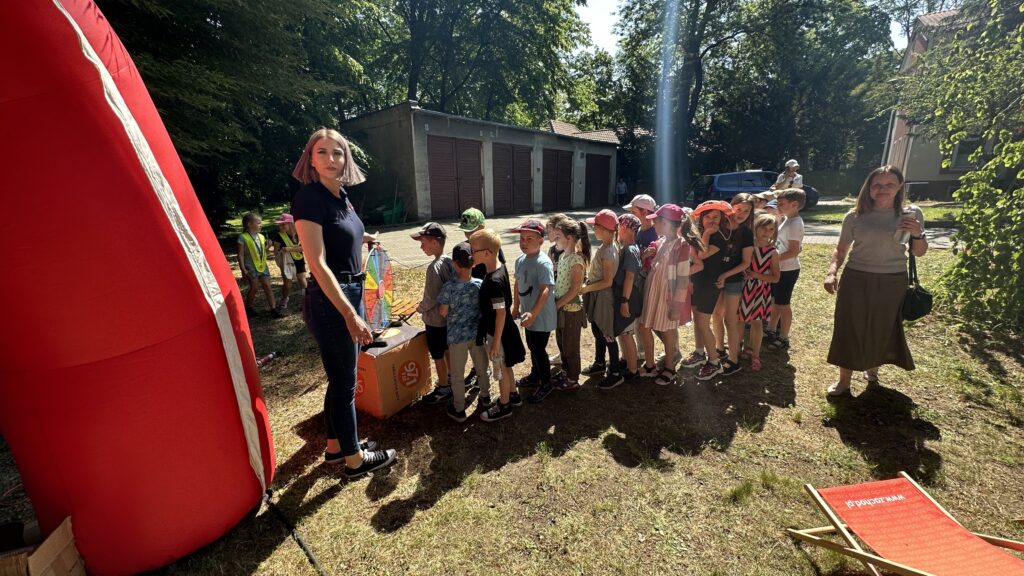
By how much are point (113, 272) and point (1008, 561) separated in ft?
13.8

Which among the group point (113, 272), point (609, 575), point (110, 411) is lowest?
point (609, 575)

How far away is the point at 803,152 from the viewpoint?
3331 centimetres

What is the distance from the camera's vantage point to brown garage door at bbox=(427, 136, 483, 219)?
17281mm

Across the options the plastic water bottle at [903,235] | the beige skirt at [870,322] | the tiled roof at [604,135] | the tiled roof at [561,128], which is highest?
the tiled roof at [561,128]

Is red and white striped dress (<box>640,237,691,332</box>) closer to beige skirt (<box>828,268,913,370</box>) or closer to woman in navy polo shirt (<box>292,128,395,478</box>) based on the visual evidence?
beige skirt (<box>828,268,913,370</box>)

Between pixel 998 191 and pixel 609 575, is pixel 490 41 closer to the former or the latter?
pixel 998 191

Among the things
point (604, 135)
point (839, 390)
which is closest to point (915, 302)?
point (839, 390)

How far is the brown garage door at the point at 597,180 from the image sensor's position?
2603 cm

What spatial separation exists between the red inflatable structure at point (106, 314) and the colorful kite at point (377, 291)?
1.56 meters

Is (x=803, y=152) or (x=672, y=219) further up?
(x=803, y=152)

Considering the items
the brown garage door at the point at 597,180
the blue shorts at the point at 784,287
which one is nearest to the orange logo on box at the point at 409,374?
the blue shorts at the point at 784,287

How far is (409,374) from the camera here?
3.85 meters

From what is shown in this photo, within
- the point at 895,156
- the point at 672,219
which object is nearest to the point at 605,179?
the point at 895,156

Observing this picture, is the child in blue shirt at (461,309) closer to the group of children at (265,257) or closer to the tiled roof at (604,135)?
the group of children at (265,257)
